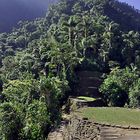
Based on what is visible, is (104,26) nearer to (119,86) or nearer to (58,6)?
(119,86)

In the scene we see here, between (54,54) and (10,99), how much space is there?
28.7 ft

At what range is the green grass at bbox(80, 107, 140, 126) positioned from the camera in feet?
55.2

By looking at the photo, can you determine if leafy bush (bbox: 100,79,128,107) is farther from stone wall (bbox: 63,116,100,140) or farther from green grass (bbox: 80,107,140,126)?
stone wall (bbox: 63,116,100,140)

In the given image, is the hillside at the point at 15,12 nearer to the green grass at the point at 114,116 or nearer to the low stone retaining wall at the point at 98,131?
the green grass at the point at 114,116

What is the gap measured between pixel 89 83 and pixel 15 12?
65.4 m

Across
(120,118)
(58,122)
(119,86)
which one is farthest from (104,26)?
(120,118)

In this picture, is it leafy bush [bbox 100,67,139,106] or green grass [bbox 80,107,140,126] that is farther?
leafy bush [bbox 100,67,139,106]

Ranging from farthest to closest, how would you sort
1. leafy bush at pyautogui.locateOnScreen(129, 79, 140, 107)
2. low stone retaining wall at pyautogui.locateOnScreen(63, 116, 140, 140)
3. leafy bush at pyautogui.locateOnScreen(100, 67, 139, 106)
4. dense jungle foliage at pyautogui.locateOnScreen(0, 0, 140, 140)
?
1. leafy bush at pyautogui.locateOnScreen(100, 67, 139, 106)
2. leafy bush at pyautogui.locateOnScreen(129, 79, 140, 107)
3. dense jungle foliage at pyautogui.locateOnScreen(0, 0, 140, 140)
4. low stone retaining wall at pyautogui.locateOnScreen(63, 116, 140, 140)

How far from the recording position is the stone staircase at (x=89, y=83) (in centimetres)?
4228

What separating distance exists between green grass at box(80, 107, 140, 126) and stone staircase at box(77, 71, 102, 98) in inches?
851

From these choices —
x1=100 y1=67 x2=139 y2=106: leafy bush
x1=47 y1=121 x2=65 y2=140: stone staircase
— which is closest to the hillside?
x1=100 y1=67 x2=139 y2=106: leafy bush

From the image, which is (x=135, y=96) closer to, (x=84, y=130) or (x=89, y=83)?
(x=89, y=83)

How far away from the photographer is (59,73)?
4278 cm

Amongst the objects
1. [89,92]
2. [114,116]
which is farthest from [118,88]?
[114,116]
